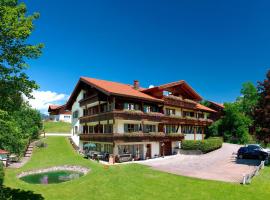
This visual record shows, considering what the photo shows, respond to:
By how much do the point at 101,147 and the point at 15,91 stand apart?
89.7 ft

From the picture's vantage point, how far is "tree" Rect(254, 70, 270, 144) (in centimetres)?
3209

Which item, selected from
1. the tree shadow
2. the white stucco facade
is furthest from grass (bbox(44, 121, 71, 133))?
the tree shadow

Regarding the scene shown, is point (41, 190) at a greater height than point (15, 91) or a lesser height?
lesser

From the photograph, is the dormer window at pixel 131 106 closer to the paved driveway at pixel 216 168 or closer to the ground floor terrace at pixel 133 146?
the ground floor terrace at pixel 133 146

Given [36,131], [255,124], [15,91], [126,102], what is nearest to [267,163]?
[255,124]

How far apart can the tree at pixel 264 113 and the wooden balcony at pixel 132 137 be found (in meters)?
14.3

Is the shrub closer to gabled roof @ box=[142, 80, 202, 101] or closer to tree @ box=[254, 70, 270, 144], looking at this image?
gabled roof @ box=[142, 80, 202, 101]

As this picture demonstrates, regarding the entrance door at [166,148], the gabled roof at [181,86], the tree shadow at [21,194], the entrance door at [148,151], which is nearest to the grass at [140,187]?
the tree shadow at [21,194]

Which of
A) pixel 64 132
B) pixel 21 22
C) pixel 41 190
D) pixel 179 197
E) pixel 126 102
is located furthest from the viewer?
pixel 64 132

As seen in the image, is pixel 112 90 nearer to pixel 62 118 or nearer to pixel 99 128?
pixel 99 128

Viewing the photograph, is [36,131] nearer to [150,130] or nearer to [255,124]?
[150,130]

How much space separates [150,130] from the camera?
1693 inches

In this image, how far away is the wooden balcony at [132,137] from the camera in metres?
36.0

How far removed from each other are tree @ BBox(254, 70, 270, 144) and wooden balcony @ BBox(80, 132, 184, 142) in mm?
14332
